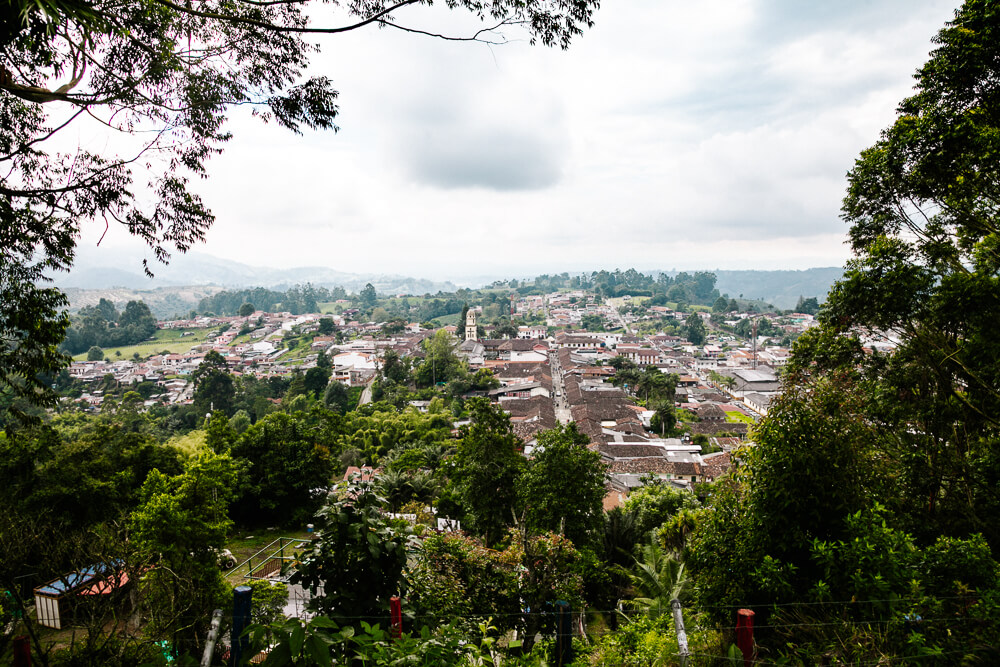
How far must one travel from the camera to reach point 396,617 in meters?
2.11

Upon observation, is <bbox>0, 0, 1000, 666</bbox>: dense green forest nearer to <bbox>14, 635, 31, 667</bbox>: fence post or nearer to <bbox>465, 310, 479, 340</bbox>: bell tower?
<bbox>14, 635, 31, 667</bbox>: fence post

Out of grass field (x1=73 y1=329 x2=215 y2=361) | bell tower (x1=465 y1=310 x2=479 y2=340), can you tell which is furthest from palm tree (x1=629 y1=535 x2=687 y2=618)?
grass field (x1=73 y1=329 x2=215 y2=361)

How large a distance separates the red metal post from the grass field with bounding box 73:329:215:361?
6222cm

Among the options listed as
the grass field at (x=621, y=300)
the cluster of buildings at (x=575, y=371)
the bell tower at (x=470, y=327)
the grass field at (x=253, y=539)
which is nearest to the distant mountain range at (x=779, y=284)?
the grass field at (x=621, y=300)

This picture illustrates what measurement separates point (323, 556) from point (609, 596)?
635 cm

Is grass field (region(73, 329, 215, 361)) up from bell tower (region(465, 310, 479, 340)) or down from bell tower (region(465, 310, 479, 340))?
down

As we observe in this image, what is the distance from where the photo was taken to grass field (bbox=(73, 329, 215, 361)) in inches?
2065

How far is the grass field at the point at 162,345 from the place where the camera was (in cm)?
5246

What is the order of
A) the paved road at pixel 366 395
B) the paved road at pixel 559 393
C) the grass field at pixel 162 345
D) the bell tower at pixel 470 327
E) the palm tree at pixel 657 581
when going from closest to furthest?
the palm tree at pixel 657 581 < the paved road at pixel 559 393 < the paved road at pixel 366 395 < the grass field at pixel 162 345 < the bell tower at pixel 470 327

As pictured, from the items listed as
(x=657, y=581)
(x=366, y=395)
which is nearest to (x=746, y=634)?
(x=657, y=581)

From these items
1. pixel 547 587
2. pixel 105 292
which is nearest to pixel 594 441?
pixel 547 587

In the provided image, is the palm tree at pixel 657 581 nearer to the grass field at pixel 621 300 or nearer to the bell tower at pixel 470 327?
the bell tower at pixel 470 327

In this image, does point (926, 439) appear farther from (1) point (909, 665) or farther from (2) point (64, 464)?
(2) point (64, 464)

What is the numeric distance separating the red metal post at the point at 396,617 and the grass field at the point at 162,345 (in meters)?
62.2
